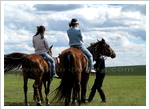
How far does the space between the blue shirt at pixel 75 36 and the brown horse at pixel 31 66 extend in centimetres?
137

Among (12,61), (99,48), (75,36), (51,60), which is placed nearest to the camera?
(51,60)

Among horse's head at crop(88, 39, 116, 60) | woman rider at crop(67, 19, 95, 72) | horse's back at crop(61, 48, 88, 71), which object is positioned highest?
woman rider at crop(67, 19, 95, 72)

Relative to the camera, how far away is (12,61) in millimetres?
13898

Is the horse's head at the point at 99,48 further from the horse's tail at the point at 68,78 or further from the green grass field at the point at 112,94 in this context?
the horse's tail at the point at 68,78

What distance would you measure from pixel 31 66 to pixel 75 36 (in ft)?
6.82

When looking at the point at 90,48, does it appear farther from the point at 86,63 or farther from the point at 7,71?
the point at 7,71

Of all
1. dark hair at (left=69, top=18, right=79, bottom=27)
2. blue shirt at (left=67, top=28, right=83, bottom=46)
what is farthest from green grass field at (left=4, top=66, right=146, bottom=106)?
dark hair at (left=69, top=18, right=79, bottom=27)

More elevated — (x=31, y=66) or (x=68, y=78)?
(x=31, y=66)

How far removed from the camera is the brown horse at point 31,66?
13.1 metres

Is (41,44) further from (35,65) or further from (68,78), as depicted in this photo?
(68,78)

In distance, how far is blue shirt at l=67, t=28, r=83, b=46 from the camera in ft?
45.2

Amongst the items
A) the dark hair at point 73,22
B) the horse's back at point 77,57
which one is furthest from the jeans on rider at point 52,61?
the dark hair at point 73,22

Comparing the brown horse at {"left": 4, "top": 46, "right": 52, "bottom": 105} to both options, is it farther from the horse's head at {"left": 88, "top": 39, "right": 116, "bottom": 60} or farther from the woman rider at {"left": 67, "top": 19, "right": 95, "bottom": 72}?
the horse's head at {"left": 88, "top": 39, "right": 116, "bottom": 60}

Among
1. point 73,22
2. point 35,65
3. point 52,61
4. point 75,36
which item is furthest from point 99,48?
point 35,65
